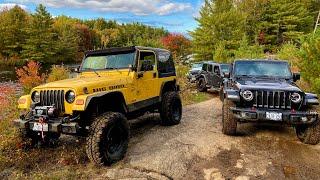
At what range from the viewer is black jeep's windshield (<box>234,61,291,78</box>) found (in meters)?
9.03

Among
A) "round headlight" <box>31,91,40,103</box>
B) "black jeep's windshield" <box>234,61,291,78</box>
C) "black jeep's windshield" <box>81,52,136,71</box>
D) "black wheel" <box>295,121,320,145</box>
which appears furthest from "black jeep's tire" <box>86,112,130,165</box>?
"black jeep's windshield" <box>234,61,291,78</box>

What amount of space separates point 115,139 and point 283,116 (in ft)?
11.1

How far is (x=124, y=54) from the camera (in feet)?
25.5

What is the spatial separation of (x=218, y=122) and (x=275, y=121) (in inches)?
99.3

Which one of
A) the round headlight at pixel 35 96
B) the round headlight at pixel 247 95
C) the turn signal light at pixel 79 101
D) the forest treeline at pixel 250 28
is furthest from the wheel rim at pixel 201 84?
the turn signal light at pixel 79 101

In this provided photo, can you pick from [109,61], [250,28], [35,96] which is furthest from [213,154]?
[250,28]

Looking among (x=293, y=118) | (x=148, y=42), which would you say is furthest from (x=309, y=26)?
(x=293, y=118)

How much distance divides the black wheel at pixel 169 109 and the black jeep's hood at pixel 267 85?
1688 millimetres

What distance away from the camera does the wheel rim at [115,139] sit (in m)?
6.29

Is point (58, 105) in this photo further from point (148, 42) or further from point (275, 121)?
point (148, 42)

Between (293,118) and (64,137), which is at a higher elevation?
(293,118)

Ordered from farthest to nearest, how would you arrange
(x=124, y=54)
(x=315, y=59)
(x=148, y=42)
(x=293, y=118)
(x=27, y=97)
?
1. (x=148, y=42)
2. (x=315, y=59)
3. (x=124, y=54)
4. (x=293, y=118)
5. (x=27, y=97)

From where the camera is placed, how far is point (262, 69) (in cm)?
920

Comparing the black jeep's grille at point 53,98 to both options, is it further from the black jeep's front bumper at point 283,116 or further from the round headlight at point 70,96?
the black jeep's front bumper at point 283,116
